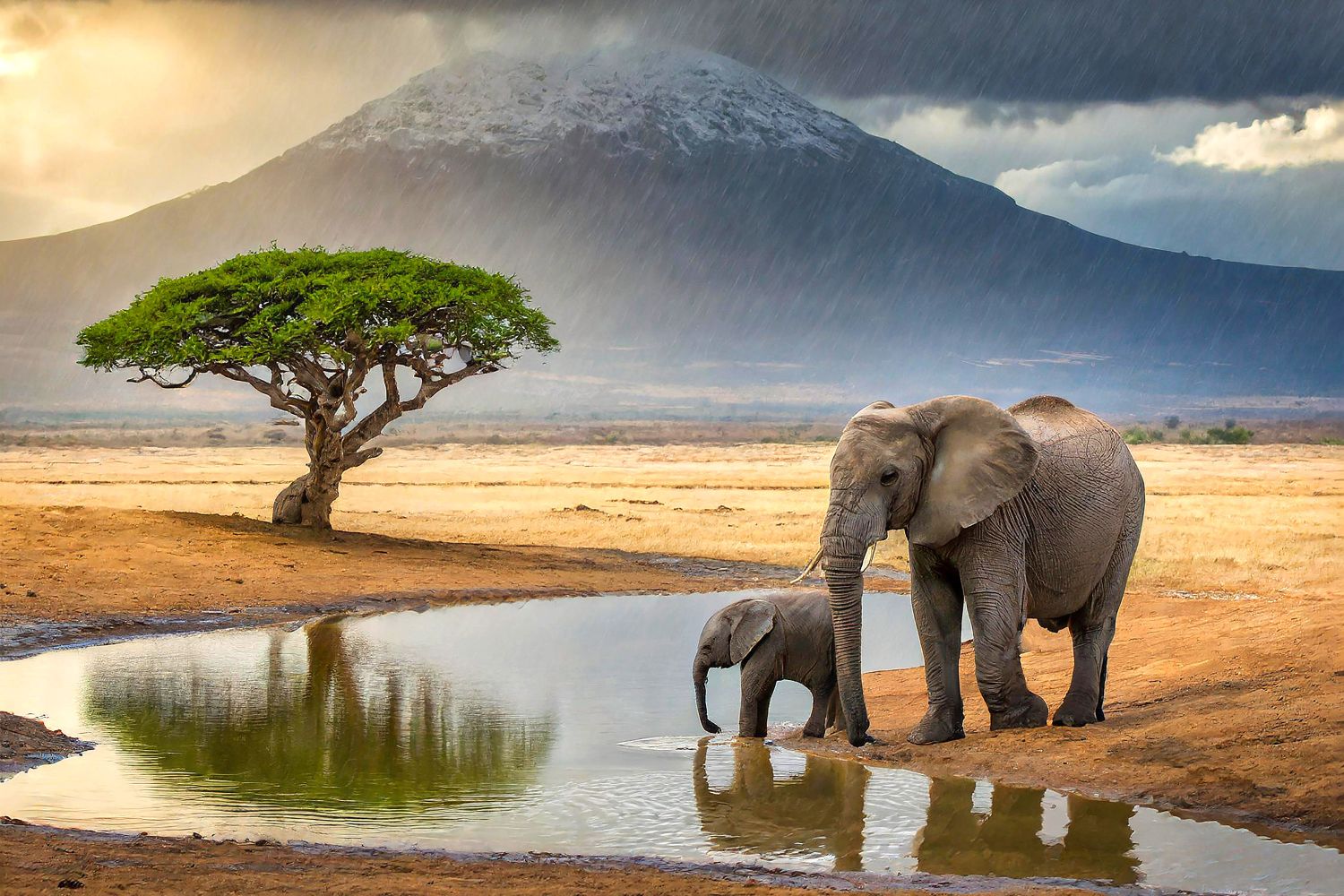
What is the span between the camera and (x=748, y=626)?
1308 centimetres

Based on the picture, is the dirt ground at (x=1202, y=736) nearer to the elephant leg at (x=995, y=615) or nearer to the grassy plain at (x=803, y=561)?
the grassy plain at (x=803, y=561)

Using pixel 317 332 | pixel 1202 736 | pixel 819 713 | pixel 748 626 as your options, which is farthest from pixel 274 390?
pixel 1202 736

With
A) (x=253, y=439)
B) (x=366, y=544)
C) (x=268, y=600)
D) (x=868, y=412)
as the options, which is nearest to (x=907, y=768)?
(x=868, y=412)

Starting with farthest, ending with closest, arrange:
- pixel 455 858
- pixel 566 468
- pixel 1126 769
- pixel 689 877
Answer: pixel 566 468 < pixel 1126 769 < pixel 455 858 < pixel 689 877

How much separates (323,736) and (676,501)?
132 ft

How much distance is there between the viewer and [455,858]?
885cm

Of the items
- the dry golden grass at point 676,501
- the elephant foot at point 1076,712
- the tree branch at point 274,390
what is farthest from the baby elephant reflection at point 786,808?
the tree branch at point 274,390

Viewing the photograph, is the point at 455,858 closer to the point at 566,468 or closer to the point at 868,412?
the point at 868,412

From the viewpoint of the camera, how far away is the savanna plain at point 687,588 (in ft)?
31.4

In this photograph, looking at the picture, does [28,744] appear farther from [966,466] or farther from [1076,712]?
[1076,712]

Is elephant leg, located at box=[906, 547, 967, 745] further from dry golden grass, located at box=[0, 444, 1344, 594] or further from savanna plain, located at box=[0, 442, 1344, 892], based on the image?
dry golden grass, located at box=[0, 444, 1344, 594]

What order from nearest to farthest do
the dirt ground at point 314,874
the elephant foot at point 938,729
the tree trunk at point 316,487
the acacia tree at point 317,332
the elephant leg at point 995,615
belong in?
1. the dirt ground at point 314,874
2. the elephant leg at point 995,615
3. the elephant foot at point 938,729
4. the acacia tree at point 317,332
5. the tree trunk at point 316,487

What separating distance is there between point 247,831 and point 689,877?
10.9 ft

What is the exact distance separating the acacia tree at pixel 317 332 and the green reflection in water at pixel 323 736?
1522 centimetres
